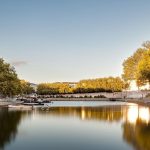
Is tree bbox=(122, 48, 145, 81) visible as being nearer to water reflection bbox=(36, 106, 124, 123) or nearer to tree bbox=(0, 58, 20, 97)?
tree bbox=(0, 58, 20, 97)

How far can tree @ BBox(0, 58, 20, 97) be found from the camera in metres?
81.8

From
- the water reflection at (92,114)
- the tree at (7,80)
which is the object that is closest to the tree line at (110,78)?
the tree at (7,80)

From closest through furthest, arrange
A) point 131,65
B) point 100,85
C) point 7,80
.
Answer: point 7,80 → point 131,65 → point 100,85

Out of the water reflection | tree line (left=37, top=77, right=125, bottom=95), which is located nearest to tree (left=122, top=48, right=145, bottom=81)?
the water reflection

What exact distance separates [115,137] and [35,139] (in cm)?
471

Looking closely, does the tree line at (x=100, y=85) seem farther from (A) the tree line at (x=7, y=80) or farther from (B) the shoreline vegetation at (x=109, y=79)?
(A) the tree line at (x=7, y=80)

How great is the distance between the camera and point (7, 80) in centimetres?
8500

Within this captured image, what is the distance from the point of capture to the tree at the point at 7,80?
81.8 metres

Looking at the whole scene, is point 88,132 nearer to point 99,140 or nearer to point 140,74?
point 99,140

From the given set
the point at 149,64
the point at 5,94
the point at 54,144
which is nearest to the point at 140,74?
the point at 149,64

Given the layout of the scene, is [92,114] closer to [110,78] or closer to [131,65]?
[131,65]

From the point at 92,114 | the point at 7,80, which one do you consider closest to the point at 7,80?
the point at 7,80

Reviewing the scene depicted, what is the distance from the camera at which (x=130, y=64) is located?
10612 cm

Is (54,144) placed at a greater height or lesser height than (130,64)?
lesser
